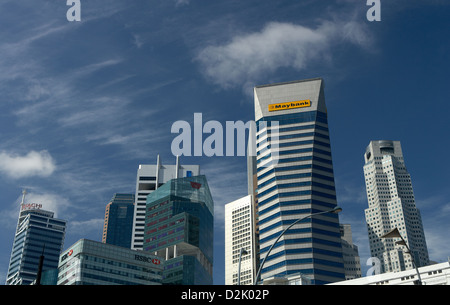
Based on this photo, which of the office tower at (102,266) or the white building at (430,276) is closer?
the white building at (430,276)

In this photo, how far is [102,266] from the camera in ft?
570

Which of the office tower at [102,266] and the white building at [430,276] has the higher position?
the office tower at [102,266]

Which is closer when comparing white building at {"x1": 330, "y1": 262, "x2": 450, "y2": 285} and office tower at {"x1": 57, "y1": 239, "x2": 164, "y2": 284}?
white building at {"x1": 330, "y1": 262, "x2": 450, "y2": 285}

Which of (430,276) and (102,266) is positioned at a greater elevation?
(102,266)

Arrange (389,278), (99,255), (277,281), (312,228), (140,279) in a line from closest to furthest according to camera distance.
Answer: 1. (389,278)
2. (277,281)
3. (99,255)
4. (140,279)
5. (312,228)

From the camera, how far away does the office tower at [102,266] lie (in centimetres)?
16912

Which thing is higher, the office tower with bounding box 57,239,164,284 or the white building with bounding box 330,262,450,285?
the office tower with bounding box 57,239,164,284

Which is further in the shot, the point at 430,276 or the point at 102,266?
the point at 102,266

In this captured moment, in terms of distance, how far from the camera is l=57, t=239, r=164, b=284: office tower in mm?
169125
